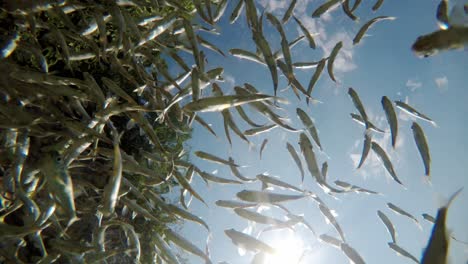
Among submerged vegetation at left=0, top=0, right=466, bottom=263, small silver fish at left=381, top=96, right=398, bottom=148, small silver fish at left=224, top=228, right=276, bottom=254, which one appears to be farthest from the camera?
small silver fish at left=381, top=96, right=398, bottom=148

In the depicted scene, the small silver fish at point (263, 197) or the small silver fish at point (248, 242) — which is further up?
the small silver fish at point (263, 197)

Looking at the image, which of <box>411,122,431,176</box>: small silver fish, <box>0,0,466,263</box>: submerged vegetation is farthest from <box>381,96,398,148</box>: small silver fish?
<box>411,122,431,176</box>: small silver fish

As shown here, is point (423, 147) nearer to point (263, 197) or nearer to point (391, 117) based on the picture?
point (391, 117)

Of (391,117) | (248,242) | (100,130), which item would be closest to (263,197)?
(248,242)

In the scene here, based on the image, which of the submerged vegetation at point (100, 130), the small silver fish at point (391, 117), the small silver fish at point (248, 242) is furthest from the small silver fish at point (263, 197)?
the small silver fish at point (391, 117)

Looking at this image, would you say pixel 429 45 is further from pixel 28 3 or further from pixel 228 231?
pixel 28 3

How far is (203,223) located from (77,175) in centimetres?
122

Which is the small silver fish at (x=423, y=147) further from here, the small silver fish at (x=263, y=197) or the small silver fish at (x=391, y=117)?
the small silver fish at (x=263, y=197)

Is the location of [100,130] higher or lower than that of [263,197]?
higher

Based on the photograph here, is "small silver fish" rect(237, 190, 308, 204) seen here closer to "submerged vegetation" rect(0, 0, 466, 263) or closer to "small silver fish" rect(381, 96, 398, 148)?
"submerged vegetation" rect(0, 0, 466, 263)

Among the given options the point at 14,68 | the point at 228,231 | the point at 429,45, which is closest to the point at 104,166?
the point at 14,68

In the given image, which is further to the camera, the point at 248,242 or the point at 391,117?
the point at 391,117

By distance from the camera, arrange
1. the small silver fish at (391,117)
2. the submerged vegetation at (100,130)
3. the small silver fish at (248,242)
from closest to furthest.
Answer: the submerged vegetation at (100,130) → the small silver fish at (248,242) → the small silver fish at (391,117)

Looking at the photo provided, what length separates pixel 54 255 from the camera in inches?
92.4
